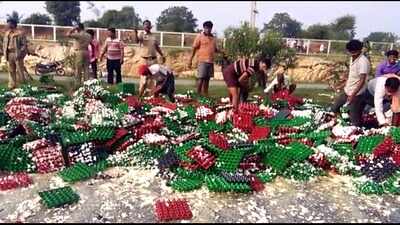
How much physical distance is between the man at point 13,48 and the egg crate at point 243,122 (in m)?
5.31

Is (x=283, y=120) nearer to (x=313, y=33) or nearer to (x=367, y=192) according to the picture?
(x=367, y=192)

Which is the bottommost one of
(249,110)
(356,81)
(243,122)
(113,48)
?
(243,122)

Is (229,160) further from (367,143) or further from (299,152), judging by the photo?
(367,143)

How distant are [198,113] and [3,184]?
319cm

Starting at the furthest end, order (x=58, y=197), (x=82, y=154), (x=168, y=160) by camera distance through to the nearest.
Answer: (x=82, y=154) → (x=168, y=160) → (x=58, y=197)

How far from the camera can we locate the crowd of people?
21.9 ft

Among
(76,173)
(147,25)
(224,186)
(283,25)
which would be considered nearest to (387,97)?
(224,186)

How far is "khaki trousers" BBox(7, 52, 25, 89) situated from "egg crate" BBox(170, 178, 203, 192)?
6319mm

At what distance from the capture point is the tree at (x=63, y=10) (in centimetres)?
3055

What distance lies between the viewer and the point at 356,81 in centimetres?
676

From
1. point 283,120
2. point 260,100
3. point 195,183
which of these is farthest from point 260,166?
point 260,100

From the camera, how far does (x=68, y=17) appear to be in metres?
30.7

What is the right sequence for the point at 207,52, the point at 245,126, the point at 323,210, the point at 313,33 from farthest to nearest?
the point at 313,33, the point at 207,52, the point at 245,126, the point at 323,210

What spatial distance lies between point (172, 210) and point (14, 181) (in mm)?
1704
